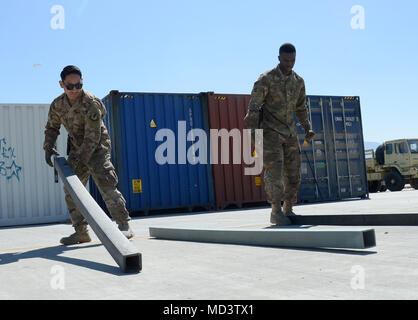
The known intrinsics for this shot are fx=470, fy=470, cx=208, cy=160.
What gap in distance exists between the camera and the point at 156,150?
11852 millimetres

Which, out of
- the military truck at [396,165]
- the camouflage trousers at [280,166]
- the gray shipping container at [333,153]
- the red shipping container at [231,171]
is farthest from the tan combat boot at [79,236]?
the military truck at [396,165]

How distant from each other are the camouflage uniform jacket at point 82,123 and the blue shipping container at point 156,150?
260 inches

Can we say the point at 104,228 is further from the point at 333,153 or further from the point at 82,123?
the point at 333,153

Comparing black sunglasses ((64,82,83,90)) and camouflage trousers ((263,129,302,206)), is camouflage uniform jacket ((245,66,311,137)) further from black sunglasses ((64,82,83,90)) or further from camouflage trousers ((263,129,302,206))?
black sunglasses ((64,82,83,90))

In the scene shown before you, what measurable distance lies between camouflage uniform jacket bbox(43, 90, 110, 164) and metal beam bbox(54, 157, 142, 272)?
25 centimetres

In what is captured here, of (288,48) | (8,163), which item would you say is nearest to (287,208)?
(288,48)

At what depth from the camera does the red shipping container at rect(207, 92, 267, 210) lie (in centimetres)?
1248

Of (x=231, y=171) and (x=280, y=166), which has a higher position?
(x=231, y=171)

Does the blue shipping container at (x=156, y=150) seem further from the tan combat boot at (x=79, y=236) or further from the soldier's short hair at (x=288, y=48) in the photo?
the soldier's short hair at (x=288, y=48)

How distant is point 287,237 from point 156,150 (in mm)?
8588

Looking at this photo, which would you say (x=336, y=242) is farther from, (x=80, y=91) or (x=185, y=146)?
(x=185, y=146)

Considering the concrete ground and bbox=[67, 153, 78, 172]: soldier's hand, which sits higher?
bbox=[67, 153, 78, 172]: soldier's hand

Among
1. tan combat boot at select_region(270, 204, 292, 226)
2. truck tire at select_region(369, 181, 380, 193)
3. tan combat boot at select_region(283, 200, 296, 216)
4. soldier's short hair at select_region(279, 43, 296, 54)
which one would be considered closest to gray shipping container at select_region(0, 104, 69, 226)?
tan combat boot at select_region(283, 200, 296, 216)

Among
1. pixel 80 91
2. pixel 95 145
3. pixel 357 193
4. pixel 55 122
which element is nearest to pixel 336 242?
pixel 95 145
